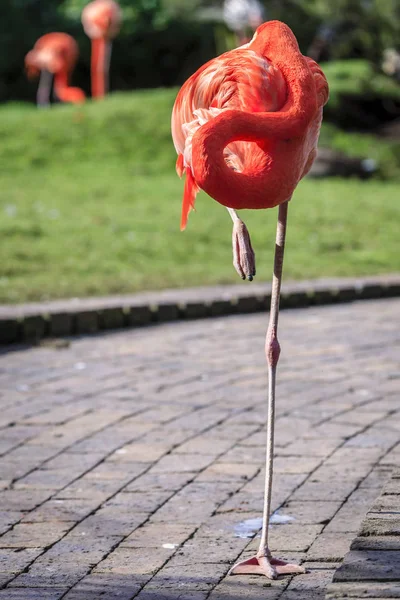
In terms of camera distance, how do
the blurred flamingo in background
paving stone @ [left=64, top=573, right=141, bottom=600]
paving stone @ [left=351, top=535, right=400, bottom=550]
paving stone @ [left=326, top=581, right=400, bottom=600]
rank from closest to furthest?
1. paving stone @ [left=326, top=581, right=400, bottom=600]
2. paving stone @ [left=351, top=535, right=400, bottom=550]
3. paving stone @ [left=64, top=573, right=141, bottom=600]
4. the blurred flamingo in background

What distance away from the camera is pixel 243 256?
11.5 ft

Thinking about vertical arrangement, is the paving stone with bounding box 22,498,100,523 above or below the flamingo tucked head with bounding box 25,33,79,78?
below

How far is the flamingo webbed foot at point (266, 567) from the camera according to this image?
3.37m

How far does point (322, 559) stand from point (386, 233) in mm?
7700

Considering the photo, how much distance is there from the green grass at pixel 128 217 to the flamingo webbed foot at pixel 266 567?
4712 mm

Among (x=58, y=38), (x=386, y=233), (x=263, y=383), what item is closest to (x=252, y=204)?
(x=263, y=383)

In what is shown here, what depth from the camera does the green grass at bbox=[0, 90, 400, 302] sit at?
9023 mm

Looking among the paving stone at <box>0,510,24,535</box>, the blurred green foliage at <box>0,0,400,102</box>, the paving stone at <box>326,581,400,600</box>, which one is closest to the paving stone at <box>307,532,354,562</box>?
the paving stone at <box>326,581,400,600</box>

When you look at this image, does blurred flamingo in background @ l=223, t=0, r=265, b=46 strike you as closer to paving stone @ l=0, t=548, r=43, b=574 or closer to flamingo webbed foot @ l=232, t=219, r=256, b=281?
flamingo webbed foot @ l=232, t=219, r=256, b=281

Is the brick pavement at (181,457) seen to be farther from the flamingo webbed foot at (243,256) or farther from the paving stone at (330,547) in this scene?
the flamingo webbed foot at (243,256)

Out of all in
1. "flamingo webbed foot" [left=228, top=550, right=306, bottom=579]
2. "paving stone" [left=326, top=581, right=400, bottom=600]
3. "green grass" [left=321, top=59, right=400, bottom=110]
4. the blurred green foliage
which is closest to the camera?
"paving stone" [left=326, top=581, right=400, bottom=600]

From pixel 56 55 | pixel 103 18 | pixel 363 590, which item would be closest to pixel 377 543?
pixel 363 590

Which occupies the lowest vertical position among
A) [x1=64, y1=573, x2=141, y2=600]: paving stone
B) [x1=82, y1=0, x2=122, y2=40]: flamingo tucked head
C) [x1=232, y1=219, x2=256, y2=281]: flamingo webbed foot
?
[x1=64, y1=573, x2=141, y2=600]: paving stone

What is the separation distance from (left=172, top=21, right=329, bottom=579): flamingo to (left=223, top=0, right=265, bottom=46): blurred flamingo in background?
516 inches
